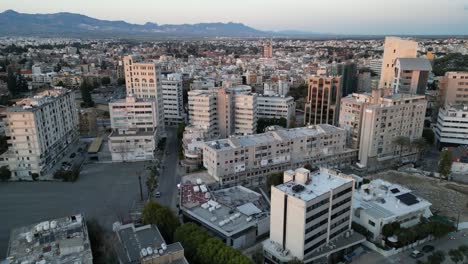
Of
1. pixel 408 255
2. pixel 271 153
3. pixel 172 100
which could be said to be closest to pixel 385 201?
pixel 408 255

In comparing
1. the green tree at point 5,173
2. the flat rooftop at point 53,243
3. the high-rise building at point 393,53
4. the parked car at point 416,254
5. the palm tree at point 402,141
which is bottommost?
the parked car at point 416,254

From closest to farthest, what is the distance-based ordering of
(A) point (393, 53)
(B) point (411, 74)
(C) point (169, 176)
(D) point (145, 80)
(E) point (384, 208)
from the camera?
(E) point (384, 208)
(C) point (169, 176)
(D) point (145, 80)
(B) point (411, 74)
(A) point (393, 53)

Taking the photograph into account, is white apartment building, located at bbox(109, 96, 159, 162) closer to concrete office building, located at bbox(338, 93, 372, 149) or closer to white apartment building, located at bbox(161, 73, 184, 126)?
white apartment building, located at bbox(161, 73, 184, 126)

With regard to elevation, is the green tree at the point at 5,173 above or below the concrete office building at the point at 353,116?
below

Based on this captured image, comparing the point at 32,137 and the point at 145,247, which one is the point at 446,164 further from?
the point at 32,137

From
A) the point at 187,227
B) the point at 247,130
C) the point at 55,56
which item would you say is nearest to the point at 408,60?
the point at 247,130

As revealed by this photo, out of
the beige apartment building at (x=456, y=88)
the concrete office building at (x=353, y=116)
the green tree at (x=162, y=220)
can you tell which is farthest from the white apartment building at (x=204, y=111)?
the beige apartment building at (x=456, y=88)

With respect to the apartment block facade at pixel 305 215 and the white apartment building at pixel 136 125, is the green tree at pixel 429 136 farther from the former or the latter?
the white apartment building at pixel 136 125
